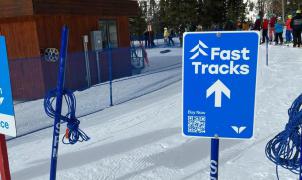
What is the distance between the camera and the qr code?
2.35 meters

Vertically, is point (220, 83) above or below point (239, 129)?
above

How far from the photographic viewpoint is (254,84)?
2.26 meters

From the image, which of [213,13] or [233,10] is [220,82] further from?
[233,10]

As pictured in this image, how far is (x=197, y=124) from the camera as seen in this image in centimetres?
236

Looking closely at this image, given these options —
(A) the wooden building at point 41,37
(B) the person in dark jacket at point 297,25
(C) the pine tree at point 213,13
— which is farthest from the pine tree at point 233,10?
(A) the wooden building at point 41,37

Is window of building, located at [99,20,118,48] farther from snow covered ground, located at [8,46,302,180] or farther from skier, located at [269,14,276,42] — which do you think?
skier, located at [269,14,276,42]

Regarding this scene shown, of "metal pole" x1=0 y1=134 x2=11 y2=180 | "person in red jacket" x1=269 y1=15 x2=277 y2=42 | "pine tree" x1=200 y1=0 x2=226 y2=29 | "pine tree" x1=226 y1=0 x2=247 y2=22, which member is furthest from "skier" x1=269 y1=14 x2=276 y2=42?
"metal pole" x1=0 y1=134 x2=11 y2=180

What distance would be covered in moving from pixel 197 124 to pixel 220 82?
0.33 meters

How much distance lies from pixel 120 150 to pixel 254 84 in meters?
3.82

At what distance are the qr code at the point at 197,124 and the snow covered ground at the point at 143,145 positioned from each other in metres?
2.29

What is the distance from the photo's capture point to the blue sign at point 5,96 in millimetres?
2930

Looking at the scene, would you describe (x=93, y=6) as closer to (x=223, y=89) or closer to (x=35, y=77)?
(x=35, y=77)

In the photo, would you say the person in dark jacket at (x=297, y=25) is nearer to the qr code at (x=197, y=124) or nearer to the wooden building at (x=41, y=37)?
the wooden building at (x=41, y=37)

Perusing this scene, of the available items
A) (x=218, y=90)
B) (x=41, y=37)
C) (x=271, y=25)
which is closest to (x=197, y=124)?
(x=218, y=90)
